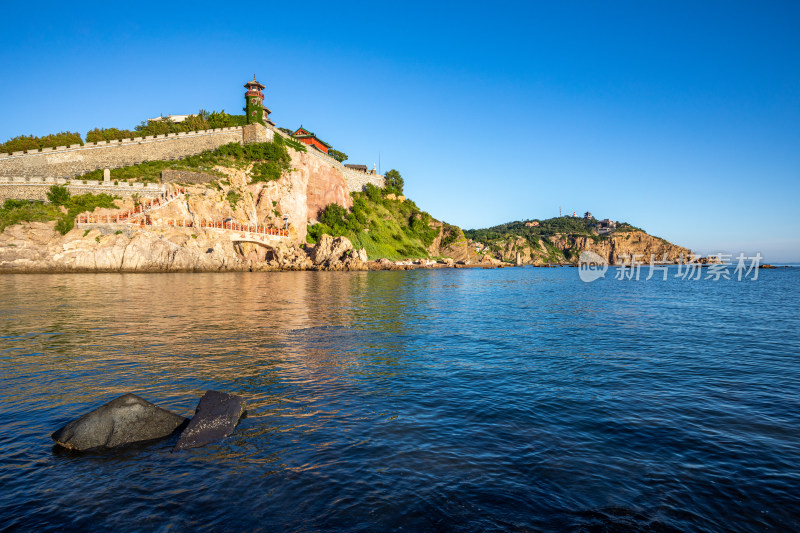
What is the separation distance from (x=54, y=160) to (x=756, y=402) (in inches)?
3413

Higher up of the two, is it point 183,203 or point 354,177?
point 354,177

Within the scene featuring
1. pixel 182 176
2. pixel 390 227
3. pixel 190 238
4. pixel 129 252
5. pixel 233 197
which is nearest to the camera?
pixel 129 252

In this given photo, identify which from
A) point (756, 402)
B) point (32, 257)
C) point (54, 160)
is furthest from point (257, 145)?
point (756, 402)

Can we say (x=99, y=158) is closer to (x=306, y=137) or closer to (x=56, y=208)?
(x=56, y=208)

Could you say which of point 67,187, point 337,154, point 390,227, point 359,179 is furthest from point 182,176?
point 337,154

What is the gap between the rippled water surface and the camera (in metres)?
5.60

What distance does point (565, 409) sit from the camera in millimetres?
9516

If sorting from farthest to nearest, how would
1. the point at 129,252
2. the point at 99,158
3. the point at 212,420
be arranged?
the point at 99,158
the point at 129,252
the point at 212,420

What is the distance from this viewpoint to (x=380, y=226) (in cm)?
10788

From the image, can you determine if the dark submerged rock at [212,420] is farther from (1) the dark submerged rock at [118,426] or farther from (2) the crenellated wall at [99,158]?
(2) the crenellated wall at [99,158]

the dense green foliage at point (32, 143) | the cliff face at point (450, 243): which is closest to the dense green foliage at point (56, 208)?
the dense green foliage at point (32, 143)

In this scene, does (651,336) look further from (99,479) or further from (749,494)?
(99,479)

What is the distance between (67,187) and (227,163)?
23.6 meters

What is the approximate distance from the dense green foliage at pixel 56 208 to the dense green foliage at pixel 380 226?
3685cm
